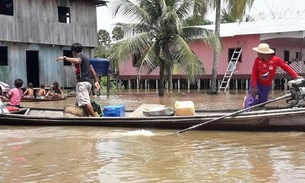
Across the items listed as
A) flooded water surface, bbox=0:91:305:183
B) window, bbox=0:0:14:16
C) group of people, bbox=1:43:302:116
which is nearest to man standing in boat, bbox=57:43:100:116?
group of people, bbox=1:43:302:116

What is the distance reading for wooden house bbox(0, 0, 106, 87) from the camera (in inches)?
741

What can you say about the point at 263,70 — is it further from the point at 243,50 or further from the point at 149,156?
the point at 243,50

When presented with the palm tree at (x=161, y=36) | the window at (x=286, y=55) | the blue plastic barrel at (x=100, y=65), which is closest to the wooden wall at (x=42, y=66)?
the blue plastic barrel at (x=100, y=65)

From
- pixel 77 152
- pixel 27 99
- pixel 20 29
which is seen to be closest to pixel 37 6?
pixel 20 29

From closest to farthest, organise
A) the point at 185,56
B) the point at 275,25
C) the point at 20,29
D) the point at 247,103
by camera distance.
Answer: the point at 247,103
the point at 185,56
the point at 20,29
the point at 275,25

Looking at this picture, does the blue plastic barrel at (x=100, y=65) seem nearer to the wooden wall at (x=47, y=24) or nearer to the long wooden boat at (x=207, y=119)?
the wooden wall at (x=47, y=24)

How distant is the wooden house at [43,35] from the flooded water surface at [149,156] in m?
12.2

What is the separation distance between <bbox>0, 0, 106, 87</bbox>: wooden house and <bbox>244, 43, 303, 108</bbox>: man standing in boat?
46.4 ft

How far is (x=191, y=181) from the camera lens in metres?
4.10

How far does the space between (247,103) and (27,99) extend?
35.5 feet

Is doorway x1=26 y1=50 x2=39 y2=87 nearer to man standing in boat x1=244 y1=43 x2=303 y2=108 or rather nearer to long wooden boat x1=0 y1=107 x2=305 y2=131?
long wooden boat x1=0 y1=107 x2=305 y2=131

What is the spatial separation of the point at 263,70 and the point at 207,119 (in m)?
1.21

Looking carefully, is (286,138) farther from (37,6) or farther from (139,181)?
(37,6)

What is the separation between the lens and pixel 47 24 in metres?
20.0
